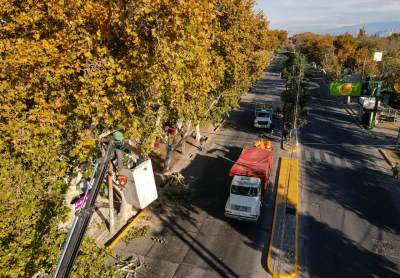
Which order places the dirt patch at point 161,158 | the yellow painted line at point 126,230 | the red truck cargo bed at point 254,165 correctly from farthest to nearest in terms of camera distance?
1. the dirt patch at point 161,158
2. the red truck cargo bed at point 254,165
3. the yellow painted line at point 126,230

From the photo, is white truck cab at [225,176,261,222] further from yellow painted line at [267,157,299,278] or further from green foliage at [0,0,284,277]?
green foliage at [0,0,284,277]

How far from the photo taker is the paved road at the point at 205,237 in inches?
470

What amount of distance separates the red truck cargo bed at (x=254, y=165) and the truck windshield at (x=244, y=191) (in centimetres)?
140

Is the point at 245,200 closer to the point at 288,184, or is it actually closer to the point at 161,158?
the point at 288,184

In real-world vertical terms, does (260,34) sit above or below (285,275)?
above

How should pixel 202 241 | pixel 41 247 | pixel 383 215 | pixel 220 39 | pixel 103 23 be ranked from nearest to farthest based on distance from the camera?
pixel 41 247 < pixel 103 23 < pixel 202 241 < pixel 383 215 < pixel 220 39

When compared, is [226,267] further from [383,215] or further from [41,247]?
[383,215]

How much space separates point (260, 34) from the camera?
1185 inches

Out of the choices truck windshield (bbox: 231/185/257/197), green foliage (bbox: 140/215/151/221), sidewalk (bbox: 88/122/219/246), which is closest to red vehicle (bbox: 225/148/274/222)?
truck windshield (bbox: 231/185/257/197)

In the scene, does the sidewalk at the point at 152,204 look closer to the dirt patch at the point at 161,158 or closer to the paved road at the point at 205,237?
the dirt patch at the point at 161,158

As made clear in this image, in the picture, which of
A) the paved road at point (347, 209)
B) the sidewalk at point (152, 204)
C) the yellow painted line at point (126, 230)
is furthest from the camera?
the sidewalk at point (152, 204)

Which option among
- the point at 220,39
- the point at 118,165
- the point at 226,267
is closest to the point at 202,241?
the point at 226,267

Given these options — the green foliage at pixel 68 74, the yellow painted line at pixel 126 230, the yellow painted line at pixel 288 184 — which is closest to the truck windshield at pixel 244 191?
the yellow painted line at pixel 288 184

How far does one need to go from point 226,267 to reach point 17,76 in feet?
35.1
